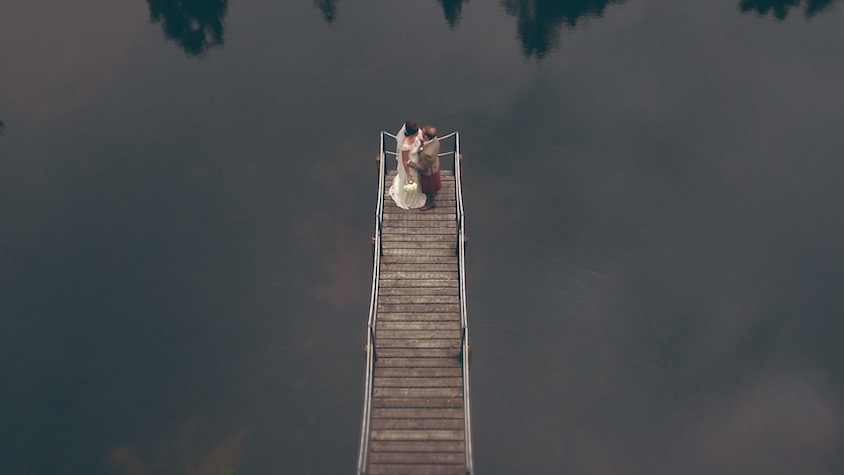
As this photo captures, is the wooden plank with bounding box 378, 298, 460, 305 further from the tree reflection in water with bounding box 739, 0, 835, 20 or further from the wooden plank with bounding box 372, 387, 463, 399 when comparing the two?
the tree reflection in water with bounding box 739, 0, 835, 20

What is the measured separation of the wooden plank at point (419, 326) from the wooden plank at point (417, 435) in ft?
10.1

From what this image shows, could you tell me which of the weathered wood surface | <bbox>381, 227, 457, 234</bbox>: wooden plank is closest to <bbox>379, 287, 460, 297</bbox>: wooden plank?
the weathered wood surface

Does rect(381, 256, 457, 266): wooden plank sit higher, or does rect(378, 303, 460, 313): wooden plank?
rect(381, 256, 457, 266): wooden plank

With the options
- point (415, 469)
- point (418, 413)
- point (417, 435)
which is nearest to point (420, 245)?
point (418, 413)

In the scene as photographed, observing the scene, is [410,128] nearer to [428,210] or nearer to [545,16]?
[428,210]

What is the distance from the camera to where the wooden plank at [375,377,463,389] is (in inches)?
736

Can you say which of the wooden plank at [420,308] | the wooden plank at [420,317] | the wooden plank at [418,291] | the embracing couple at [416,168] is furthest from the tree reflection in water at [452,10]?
the wooden plank at [420,317]

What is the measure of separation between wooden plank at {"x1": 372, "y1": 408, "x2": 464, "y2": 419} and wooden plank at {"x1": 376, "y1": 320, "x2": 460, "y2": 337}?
97.0 inches

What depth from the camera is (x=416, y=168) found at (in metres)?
19.5

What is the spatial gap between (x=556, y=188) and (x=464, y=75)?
26.9 ft

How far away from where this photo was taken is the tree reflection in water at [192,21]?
108 feet

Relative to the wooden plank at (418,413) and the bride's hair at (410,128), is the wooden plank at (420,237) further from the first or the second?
the wooden plank at (418,413)

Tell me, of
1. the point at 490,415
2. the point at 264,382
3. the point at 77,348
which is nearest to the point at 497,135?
the point at 490,415

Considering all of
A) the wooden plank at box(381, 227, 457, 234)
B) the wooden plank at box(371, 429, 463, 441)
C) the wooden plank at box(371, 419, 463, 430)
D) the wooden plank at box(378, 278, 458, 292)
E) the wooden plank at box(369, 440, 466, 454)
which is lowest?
the wooden plank at box(369, 440, 466, 454)
